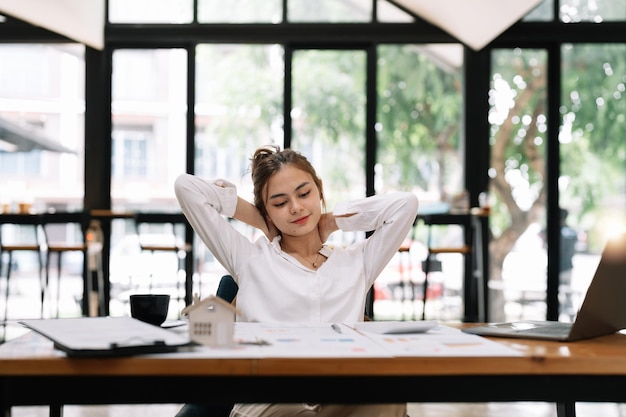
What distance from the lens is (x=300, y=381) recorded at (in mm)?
1161

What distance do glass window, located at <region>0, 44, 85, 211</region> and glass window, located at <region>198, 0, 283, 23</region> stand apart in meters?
1.13

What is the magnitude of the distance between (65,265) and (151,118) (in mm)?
1480

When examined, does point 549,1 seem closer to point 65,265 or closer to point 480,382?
point 65,265

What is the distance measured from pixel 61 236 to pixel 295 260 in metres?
5.47

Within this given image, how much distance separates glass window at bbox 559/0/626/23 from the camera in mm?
7125

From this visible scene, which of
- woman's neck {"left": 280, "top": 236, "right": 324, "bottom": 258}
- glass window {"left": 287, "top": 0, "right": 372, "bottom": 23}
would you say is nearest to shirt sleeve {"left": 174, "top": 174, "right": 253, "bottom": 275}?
woman's neck {"left": 280, "top": 236, "right": 324, "bottom": 258}

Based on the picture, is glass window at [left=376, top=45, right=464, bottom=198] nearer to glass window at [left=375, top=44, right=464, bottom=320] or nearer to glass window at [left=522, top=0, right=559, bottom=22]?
glass window at [left=375, top=44, right=464, bottom=320]

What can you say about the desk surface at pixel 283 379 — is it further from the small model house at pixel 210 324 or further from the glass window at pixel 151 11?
the glass window at pixel 151 11

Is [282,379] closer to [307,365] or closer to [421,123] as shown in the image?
[307,365]

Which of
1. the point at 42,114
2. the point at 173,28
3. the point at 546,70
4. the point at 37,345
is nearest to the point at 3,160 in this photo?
the point at 42,114

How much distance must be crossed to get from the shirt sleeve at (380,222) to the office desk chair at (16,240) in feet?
12.1

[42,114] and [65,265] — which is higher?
[42,114]

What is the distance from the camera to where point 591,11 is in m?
7.14

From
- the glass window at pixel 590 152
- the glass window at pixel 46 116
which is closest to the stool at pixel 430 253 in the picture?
the glass window at pixel 590 152
